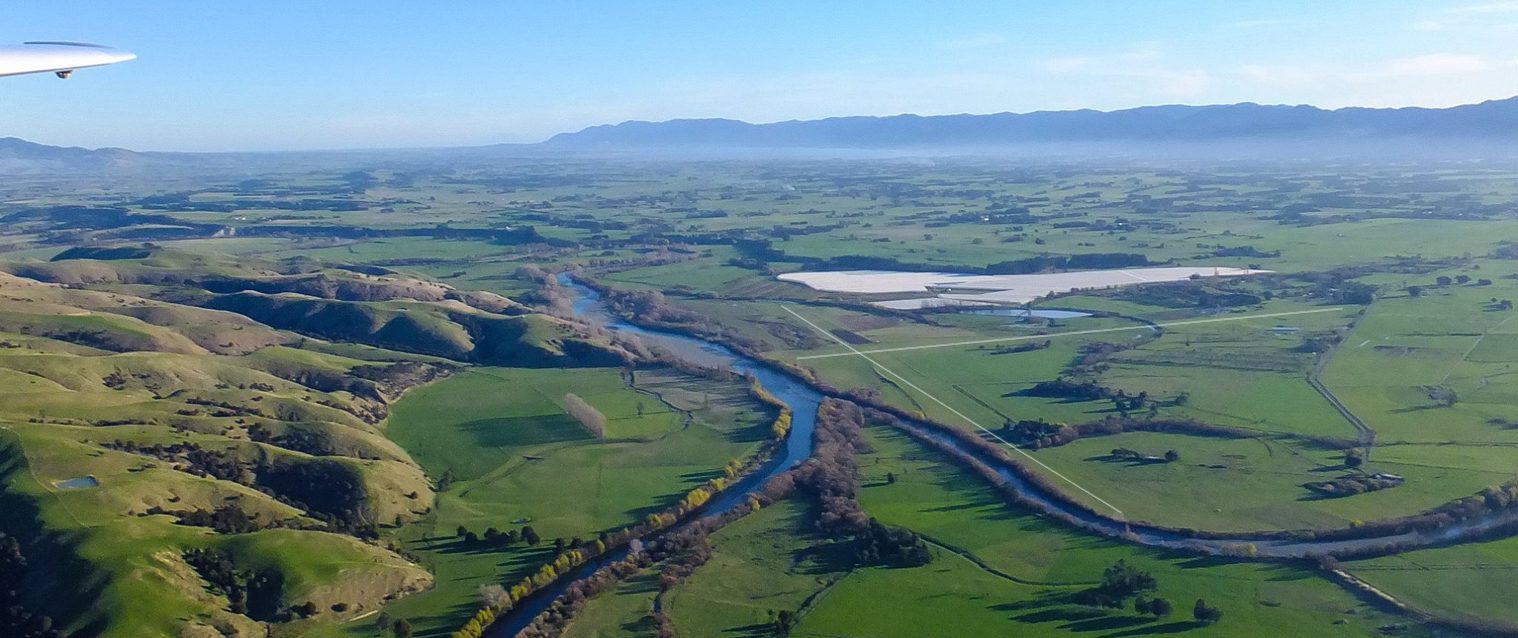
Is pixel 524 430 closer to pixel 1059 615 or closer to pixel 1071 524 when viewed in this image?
pixel 1071 524

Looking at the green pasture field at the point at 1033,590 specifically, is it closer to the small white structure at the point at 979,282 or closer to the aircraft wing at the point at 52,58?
the aircraft wing at the point at 52,58

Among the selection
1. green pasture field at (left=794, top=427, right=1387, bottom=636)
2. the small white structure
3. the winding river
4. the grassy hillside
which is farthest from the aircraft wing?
the small white structure

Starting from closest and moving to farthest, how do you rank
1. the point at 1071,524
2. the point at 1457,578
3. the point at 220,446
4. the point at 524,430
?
the point at 1457,578 → the point at 1071,524 → the point at 220,446 → the point at 524,430

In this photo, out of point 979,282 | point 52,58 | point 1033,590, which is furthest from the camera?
point 979,282

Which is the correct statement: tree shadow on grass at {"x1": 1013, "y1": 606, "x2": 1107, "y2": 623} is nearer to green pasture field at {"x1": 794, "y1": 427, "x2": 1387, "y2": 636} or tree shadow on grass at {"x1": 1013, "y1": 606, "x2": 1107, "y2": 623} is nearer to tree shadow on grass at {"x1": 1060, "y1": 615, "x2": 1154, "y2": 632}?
green pasture field at {"x1": 794, "y1": 427, "x2": 1387, "y2": 636}

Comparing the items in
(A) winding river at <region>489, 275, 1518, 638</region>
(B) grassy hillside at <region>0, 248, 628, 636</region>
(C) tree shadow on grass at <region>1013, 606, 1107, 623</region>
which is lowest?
(C) tree shadow on grass at <region>1013, 606, 1107, 623</region>

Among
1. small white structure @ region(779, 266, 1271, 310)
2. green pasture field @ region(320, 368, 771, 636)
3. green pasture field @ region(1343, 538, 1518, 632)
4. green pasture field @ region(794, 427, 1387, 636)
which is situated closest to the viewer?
green pasture field @ region(1343, 538, 1518, 632)

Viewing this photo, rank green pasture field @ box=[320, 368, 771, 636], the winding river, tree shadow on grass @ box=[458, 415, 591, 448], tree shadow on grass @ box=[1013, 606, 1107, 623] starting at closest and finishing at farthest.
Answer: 1. tree shadow on grass @ box=[1013, 606, 1107, 623]
2. the winding river
3. green pasture field @ box=[320, 368, 771, 636]
4. tree shadow on grass @ box=[458, 415, 591, 448]

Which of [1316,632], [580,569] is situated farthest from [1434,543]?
[580,569]

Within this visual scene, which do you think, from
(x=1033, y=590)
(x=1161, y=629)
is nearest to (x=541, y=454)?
(x=1033, y=590)

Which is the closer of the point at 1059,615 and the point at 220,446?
the point at 1059,615

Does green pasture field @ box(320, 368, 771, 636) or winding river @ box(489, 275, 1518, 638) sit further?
green pasture field @ box(320, 368, 771, 636)
